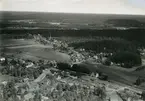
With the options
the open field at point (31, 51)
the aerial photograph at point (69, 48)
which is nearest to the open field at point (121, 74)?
the aerial photograph at point (69, 48)

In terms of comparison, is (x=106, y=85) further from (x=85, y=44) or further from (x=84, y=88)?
(x=85, y=44)

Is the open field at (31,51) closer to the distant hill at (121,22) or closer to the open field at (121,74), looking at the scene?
the open field at (121,74)

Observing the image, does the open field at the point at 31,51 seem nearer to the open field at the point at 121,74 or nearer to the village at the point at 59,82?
the village at the point at 59,82

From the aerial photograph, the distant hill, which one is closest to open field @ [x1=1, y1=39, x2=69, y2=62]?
the aerial photograph

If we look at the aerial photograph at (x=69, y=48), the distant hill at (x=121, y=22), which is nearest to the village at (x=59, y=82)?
the aerial photograph at (x=69, y=48)

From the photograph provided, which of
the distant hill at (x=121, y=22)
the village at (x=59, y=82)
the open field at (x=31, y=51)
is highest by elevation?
the distant hill at (x=121, y=22)

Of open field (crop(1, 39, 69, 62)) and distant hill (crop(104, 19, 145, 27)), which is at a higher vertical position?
distant hill (crop(104, 19, 145, 27))

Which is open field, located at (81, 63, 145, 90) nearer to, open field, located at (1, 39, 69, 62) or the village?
the village

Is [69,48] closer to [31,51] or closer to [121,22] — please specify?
[31,51]

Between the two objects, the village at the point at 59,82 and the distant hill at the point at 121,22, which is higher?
the distant hill at the point at 121,22
